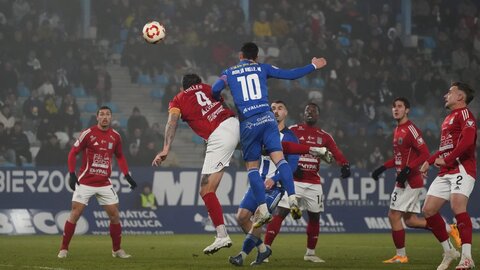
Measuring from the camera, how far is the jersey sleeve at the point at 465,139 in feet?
35.7

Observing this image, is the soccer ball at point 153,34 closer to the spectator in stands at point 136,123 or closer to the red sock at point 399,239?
→ the red sock at point 399,239

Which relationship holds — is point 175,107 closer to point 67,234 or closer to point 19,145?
point 67,234

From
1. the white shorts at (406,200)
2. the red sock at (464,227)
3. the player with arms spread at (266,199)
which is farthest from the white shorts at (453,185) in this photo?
the white shorts at (406,200)

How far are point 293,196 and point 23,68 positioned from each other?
49.6 ft

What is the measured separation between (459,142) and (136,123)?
46.7 feet

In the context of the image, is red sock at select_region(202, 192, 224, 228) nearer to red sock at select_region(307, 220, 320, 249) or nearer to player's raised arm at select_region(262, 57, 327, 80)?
player's raised arm at select_region(262, 57, 327, 80)

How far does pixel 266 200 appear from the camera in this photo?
12172mm

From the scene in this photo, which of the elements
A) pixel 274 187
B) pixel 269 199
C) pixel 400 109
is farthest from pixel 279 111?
pixel 269 199

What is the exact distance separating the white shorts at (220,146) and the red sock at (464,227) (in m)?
2.81

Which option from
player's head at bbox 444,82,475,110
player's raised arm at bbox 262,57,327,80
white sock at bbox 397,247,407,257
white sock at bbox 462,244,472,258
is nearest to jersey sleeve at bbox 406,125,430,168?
white sock at bbox 397,247,407,257

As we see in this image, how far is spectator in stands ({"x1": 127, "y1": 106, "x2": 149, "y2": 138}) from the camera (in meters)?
24.1

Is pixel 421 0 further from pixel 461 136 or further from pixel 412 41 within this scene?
pixel 461 136

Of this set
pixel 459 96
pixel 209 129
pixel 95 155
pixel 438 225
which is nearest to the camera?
pixel 459 96

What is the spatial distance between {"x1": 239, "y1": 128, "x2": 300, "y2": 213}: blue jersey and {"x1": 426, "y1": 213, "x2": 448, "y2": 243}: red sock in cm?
194
